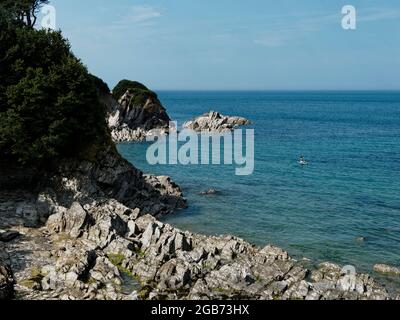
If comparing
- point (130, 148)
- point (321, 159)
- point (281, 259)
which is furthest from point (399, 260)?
point (130, 148)

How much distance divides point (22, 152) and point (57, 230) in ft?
31.0

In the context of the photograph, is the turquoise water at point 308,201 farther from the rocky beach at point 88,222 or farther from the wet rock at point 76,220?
the wet rock at point 76,220

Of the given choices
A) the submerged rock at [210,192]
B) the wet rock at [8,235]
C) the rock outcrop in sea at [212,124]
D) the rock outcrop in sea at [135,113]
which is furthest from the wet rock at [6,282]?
the rock outcrop in sea at [212,124]

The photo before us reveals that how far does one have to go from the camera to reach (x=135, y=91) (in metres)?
129

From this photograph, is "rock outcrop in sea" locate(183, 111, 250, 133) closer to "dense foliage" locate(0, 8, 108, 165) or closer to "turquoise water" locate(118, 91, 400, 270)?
"turquoise water" locate(118, 91, 400, 270)

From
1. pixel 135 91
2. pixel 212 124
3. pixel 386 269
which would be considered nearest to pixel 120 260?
pixel 386 269

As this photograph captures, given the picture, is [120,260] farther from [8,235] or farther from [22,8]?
[22,8]

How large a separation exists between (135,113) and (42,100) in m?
82.9

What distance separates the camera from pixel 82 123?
4725cm

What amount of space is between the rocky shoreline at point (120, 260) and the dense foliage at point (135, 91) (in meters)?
84.9

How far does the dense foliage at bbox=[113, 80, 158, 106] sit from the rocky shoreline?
8486 cm

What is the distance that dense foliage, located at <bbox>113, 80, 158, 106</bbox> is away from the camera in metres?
129

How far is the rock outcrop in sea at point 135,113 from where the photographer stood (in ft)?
399
